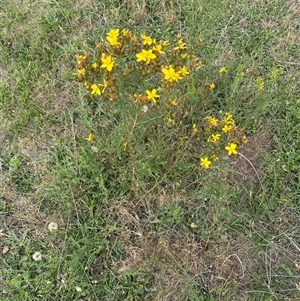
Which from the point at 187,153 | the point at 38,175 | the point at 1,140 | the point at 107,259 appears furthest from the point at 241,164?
the point at 1,140

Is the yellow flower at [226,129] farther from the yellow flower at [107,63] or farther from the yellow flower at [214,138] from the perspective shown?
the yellow flower at [107,63]

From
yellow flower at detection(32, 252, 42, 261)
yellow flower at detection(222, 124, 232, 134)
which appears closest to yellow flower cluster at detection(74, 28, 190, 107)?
yellow flower at detection(222, 124, 232, 134)

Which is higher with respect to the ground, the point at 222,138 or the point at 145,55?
the point at 145,55

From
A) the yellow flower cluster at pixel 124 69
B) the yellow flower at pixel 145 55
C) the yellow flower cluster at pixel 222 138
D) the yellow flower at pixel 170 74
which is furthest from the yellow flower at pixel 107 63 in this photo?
the yellow flower cluster at pixel 222 138

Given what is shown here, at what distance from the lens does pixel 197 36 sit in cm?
281

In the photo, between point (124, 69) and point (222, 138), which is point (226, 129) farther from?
point (124, 69)

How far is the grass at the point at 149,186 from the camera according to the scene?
232 centimetres

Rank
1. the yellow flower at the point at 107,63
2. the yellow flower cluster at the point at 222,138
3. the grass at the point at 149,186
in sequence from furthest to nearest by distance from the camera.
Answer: the grass at the point at 149,186 → the yellow flower cluster at the point at 222,138 → the yellow flower at the point at 107,63

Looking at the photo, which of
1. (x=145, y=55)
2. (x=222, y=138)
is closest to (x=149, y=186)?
(x=222, y=138)

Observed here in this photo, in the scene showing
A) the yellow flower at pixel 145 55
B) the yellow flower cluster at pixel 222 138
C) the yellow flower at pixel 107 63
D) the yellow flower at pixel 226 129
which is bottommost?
the yellow flower cluster at pixel 222 138

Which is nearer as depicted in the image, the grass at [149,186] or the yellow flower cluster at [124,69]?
the yellow flower cluster at [124,69]

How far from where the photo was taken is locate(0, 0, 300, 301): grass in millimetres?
2320

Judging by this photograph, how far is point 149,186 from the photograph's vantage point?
2.49m

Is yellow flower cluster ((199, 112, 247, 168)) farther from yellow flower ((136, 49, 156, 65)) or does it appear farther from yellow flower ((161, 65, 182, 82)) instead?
yellow flower ((136, 49, 156, 65))
